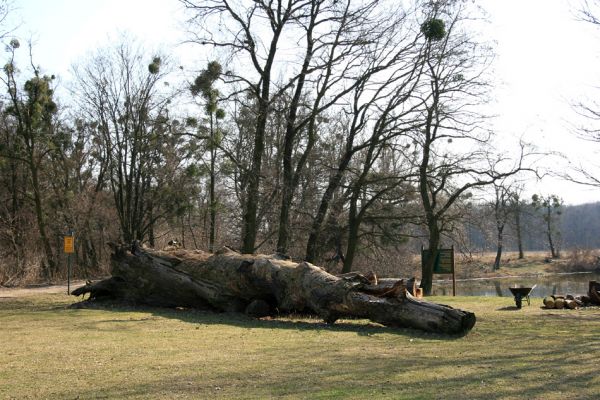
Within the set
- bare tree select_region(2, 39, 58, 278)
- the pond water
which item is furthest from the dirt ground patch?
the pond water

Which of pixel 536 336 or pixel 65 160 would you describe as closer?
pixel 536 336

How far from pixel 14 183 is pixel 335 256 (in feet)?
69.9

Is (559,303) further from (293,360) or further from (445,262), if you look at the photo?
(293,360)

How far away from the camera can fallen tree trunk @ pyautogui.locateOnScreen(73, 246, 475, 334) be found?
11711 mm

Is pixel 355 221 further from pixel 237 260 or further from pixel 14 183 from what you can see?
pixel 14 183

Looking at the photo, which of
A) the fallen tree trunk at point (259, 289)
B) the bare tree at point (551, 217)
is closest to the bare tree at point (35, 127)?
the fallen tree trunk at point (259, 289)

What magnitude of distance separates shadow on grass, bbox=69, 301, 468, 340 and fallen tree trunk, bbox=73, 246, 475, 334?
193 mm

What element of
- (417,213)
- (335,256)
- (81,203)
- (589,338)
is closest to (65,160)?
(81,203)

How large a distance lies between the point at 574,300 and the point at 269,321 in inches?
366

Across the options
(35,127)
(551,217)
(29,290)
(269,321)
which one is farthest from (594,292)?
(551,217)

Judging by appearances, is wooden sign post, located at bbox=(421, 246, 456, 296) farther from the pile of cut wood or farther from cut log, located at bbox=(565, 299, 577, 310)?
cut log, located at bbox=(565, 299, 577, 310)

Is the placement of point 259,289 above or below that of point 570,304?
above

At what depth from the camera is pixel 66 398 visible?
596 centimetres

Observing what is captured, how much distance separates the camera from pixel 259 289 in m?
14.8
